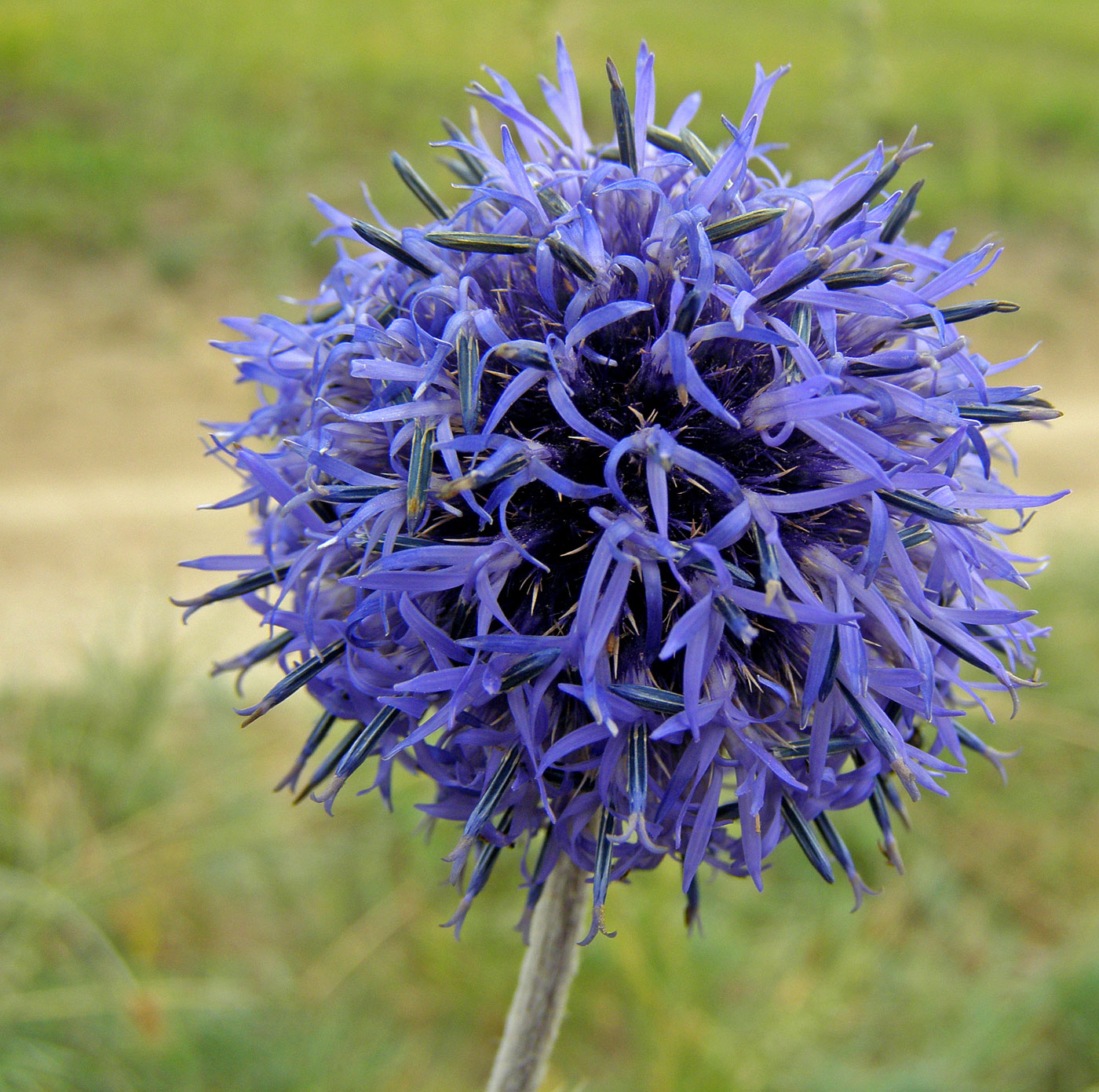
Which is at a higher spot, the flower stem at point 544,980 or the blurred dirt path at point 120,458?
the blurred dirt path at point 120,458

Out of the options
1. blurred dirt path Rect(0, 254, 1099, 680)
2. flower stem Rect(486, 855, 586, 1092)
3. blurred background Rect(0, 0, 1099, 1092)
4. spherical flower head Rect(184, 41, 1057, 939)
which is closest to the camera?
spherical flower head Rect(184, 41, 1057, 939)

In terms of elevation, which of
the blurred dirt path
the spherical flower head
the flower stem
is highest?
the blurred dirt path

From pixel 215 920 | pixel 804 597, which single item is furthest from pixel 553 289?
pixel 215 920

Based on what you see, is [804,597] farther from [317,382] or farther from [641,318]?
[317,382]

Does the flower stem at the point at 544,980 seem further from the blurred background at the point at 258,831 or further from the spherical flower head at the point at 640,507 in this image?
the blurred background at the point at 258,831

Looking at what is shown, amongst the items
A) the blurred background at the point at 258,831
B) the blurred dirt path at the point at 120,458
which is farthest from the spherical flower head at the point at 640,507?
the blurred dirt path at the point at 120,458

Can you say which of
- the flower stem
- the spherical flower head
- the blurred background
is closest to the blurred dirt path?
the blurred background

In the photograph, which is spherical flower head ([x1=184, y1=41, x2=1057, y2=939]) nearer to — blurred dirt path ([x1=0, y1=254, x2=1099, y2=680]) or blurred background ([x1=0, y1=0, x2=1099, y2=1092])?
blurred background ([x1=0, y1=0, x2=1099, y2=1092])
